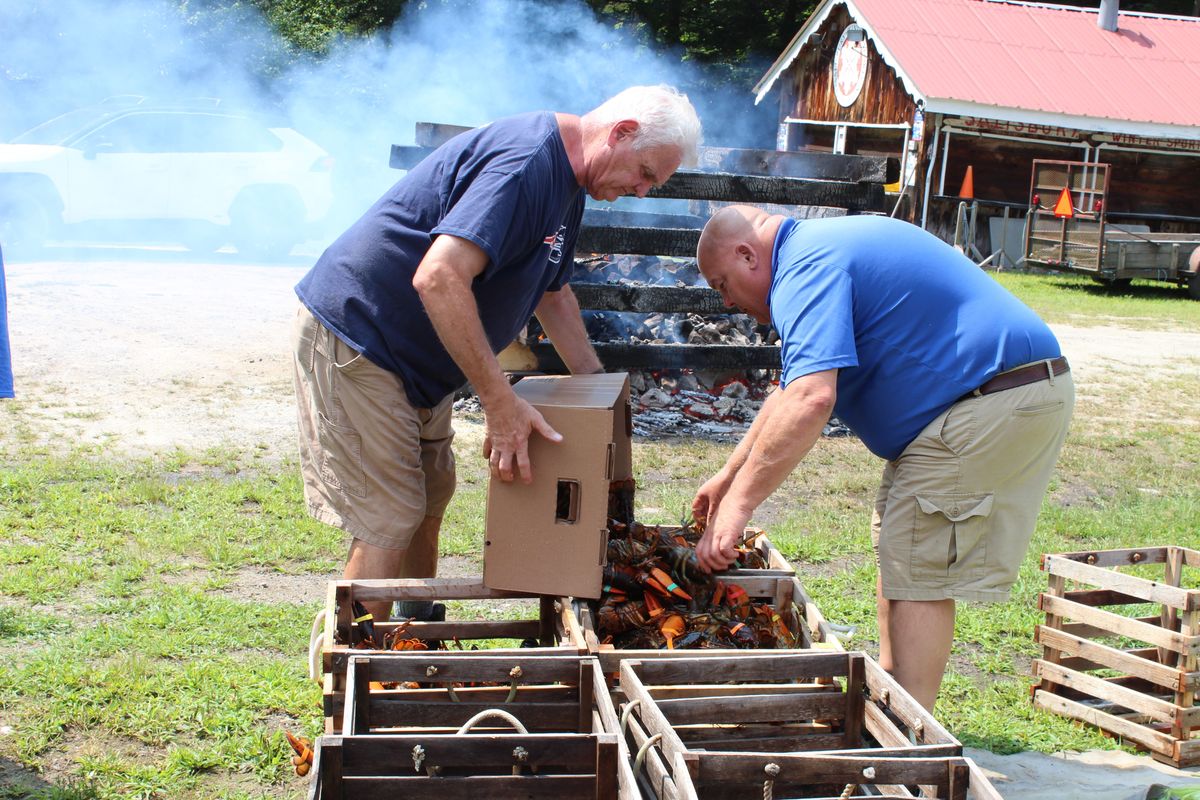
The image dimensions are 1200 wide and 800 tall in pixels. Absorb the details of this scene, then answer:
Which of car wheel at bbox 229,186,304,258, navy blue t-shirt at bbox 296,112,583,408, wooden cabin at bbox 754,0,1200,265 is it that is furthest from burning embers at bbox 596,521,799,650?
wooden cabin at bbox 754,0,1200,265

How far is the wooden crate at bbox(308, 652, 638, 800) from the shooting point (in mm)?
2297

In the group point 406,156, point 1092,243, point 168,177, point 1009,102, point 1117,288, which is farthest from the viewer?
point 1009,102

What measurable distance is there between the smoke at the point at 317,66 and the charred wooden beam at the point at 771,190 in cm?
1433

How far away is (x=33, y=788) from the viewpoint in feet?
10.5

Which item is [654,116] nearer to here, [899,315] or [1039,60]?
[899,315]

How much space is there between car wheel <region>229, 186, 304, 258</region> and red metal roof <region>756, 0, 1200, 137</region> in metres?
12.6

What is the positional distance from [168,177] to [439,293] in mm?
13710

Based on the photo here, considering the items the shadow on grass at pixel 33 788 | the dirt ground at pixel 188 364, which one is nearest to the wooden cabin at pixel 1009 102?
the dirt ground at pixel 188 364

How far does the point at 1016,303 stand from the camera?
3.27 m

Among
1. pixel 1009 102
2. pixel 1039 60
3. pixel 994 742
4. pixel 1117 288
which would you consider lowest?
pixel 1117 288

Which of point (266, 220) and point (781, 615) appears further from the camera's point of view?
point (266, 220)

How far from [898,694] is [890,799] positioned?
515 mm

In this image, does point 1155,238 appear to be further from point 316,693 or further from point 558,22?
point 316,693

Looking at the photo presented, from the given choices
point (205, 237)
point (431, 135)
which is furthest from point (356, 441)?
point (205, 237)
